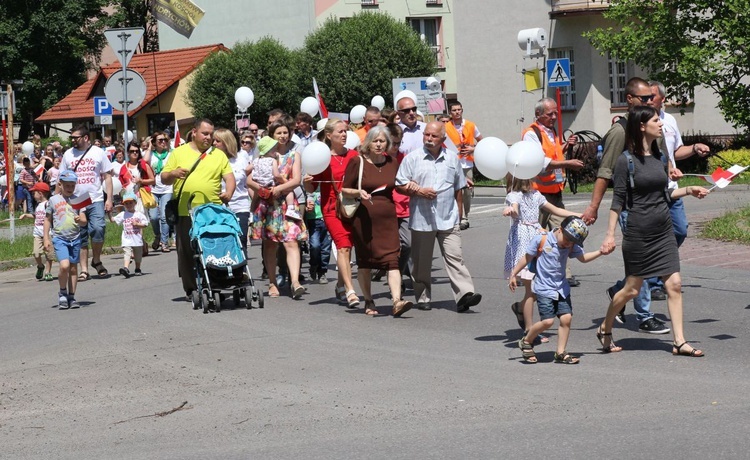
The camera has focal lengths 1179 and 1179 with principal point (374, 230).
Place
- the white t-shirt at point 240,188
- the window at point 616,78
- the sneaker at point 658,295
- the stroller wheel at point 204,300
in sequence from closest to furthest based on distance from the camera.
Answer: the sneaker at point 658,295 < the stroller wheel at point 204,300 < the white t-shirt at point 240,188 < the window at point 616,78

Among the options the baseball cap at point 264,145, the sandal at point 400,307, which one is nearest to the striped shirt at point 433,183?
the sandal at point 400,307

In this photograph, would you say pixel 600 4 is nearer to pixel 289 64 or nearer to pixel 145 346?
pixel 289 64

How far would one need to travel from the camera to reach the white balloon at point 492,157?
10.1m

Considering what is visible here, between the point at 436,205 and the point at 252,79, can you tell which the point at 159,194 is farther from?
the point at 252,79

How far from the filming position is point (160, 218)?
19906mm

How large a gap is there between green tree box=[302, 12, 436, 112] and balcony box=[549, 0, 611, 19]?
23.3 ft

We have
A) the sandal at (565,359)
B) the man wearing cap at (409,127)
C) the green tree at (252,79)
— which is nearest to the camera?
the sandal at (565,359)

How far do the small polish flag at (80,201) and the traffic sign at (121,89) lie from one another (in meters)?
5.67

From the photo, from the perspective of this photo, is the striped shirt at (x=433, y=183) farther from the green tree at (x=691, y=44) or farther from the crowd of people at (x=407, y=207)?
the green tree at (x=691, y=44)

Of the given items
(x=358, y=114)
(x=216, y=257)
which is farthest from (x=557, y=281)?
(x=358, y=114)

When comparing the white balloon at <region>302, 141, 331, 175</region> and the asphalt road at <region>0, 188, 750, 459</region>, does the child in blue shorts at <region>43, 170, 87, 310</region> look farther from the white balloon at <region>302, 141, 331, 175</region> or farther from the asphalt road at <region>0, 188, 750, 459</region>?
the white balloon at <region>302, 141, 331, 175</region>

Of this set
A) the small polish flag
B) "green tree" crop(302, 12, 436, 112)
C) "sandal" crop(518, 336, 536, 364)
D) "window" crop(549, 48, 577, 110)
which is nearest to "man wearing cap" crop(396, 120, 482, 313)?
"sandal" crop(518, 336, 536, 364)

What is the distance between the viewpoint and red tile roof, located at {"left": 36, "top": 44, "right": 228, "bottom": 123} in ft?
184

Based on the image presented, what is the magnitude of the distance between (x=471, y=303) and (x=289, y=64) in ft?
137
